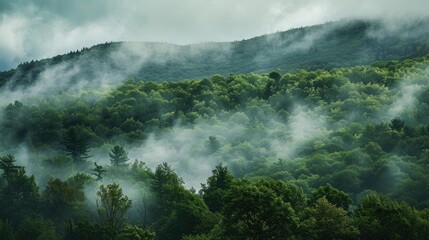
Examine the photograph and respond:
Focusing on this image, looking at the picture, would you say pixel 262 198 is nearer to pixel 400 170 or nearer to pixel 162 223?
pixel 162 223

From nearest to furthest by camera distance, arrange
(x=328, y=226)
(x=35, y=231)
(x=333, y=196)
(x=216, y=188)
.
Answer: (x=328, y=226) < (x=333, y=196) < (x=35, y=231) < (x=216, y=188)

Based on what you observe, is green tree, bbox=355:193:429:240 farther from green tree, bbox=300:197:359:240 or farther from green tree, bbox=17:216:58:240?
green tree, bbox=17:216:58:240

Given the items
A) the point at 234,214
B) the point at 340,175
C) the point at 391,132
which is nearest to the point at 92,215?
the point at 234,214


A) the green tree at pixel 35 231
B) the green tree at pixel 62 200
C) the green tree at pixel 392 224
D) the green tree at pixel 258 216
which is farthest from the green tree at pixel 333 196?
the green tree at pixel 62 200

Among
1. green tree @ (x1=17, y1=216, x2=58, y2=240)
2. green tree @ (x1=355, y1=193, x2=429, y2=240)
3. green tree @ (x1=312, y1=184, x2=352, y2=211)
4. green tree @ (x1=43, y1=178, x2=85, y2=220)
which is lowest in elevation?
green tree @ (x1=355, y1=193, x2=429, y2=240)

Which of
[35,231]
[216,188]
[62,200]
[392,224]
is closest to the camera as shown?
[392,224]

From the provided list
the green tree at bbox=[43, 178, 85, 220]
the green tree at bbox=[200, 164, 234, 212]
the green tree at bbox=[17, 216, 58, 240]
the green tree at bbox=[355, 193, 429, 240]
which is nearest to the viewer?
the green tree at bbox=[355, 193, 429, 240]

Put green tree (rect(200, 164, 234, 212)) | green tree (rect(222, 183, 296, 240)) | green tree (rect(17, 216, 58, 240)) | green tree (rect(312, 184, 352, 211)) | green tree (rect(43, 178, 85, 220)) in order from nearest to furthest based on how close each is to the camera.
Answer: green tree (rect(222, 183, 296, 240)), green tree (rect(312, 184, 352, 211)), green tree (rect(17, 216, 58, 240)), green tree (rect(200, 164, 234, 212)), green tree (rect(43, 178, 85, 220))

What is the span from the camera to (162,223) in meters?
Result: 114

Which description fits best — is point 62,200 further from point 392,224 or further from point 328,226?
point 392,224

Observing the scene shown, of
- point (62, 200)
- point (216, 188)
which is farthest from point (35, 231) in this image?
point (216, 188)

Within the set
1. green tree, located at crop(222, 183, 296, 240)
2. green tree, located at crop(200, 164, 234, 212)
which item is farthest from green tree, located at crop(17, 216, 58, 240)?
green tree, located at crop(222, 183, 296, 240)

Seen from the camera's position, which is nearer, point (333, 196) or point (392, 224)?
point (392, 224)

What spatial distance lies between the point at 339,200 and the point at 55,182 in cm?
6317
